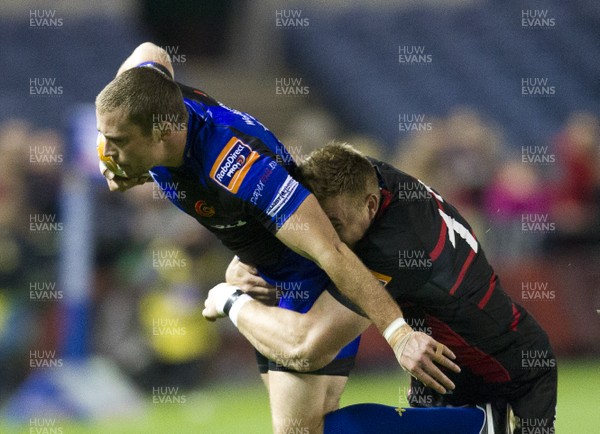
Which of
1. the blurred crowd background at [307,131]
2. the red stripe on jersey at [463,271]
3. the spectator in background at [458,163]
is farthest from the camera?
the spectator in background at [458,163]

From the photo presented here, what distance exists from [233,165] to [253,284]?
1042 mm

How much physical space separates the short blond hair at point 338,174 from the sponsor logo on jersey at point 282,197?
23 cm

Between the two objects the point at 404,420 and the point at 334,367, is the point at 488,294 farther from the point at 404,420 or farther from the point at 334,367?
the point at 334,367

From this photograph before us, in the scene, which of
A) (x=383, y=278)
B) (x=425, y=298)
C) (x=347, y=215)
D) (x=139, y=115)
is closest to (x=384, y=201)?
(x=347, y=215)

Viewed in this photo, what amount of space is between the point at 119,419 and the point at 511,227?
414 cm

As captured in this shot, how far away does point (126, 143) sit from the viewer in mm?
4727

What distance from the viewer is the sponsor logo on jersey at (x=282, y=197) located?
15.2 ft

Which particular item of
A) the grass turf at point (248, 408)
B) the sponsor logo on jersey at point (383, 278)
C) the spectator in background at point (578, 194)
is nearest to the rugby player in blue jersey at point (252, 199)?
the sponsor logo on jersey at point (383, 278)

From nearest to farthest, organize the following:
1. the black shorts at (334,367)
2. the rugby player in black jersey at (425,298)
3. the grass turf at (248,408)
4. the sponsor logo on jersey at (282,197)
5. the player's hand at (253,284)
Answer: the sponsor logo on jersey at (282,197) → the rugby player in black jersey at (425,298) → the black shorts at (334,367) → the player's hand at (253,284) → the grass turf at (248,408)

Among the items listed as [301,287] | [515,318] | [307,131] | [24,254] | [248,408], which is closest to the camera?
[515,318]

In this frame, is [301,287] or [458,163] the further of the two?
[458,163]

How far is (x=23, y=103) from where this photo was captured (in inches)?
487

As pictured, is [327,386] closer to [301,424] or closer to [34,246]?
[301,424]

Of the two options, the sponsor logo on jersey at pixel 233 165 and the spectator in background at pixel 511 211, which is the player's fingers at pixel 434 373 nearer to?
the sponsor logo on jersey at pixel 233 165
